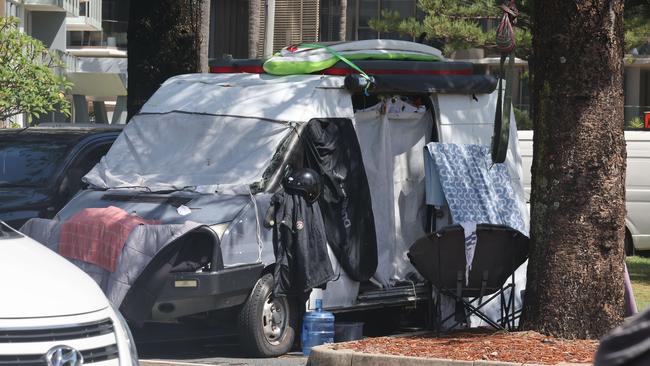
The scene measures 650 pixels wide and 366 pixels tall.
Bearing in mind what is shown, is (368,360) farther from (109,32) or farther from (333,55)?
(109,32)

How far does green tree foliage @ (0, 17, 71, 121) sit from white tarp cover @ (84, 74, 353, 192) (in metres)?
9.17

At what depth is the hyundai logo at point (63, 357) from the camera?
5.59m

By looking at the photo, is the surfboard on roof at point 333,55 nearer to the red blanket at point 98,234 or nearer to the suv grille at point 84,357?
the red blanket at point 98,234

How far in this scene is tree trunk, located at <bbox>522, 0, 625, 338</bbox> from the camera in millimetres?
8703

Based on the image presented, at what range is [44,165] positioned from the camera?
11875 millimetres

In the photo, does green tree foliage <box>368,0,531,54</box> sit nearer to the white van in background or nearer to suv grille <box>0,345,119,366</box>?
the white van in background

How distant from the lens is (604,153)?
872 centimetres

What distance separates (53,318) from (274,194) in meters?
4.35

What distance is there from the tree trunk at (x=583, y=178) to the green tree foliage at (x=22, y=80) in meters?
12.6

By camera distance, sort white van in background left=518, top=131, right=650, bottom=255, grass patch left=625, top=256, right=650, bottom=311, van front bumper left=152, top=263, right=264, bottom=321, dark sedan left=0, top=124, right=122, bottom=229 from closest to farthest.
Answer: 1. van front bumper left=152, top=263, right=264, bottom=321
2. dark sedan left=0, top=124, right=122, bottom=229
3. grass patch left=625, top=256, right=650, bottom=311
4. white van in background left=518, top=131, right=650, bottom=255

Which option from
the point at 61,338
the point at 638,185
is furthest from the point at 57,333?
the point at 638,185

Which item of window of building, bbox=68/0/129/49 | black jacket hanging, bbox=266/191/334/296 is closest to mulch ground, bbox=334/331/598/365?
black jacket hanging, bbox=266/191/334/296

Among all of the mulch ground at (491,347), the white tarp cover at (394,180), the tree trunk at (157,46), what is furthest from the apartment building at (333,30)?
the mulch ground at (491,347)

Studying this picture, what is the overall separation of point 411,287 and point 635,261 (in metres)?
9.77
